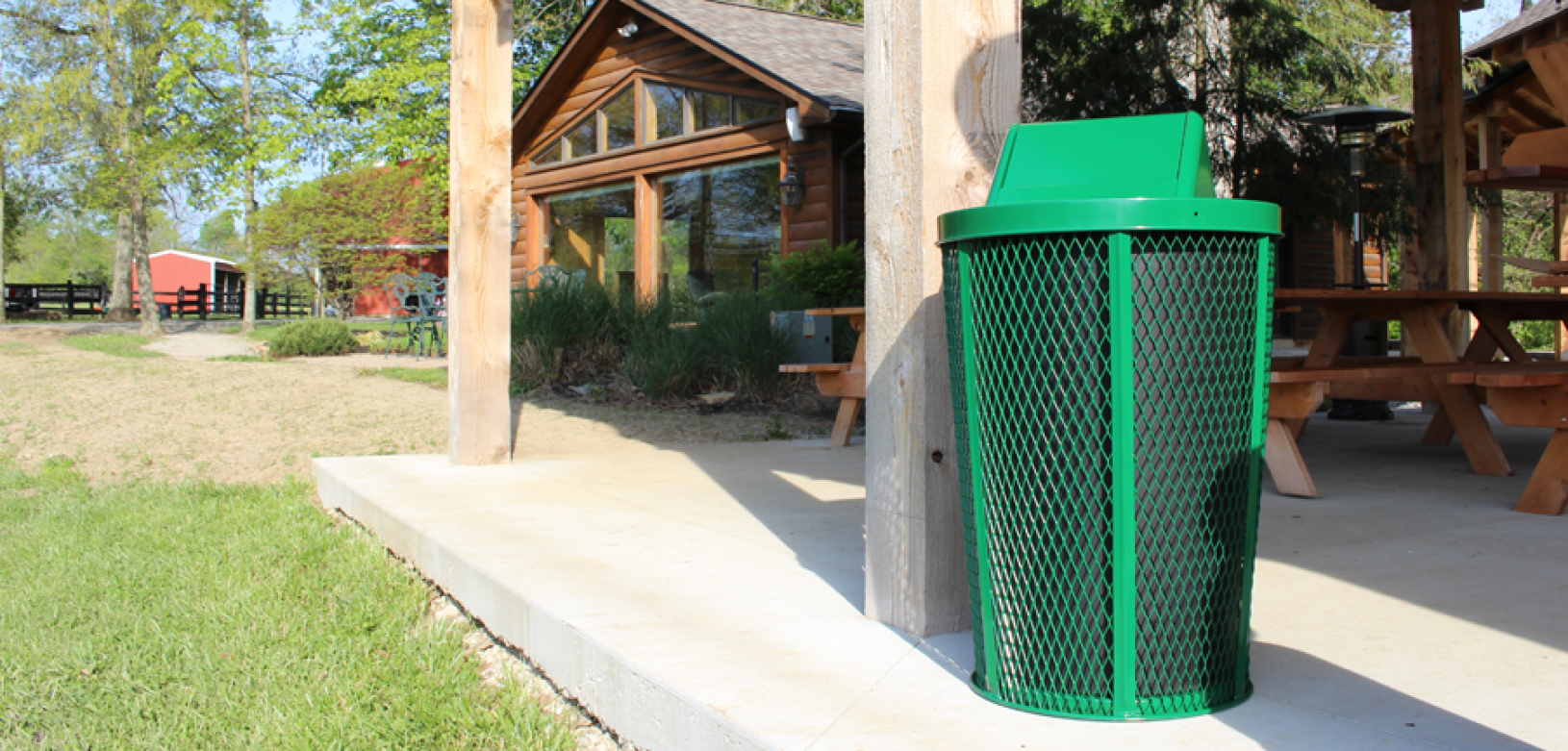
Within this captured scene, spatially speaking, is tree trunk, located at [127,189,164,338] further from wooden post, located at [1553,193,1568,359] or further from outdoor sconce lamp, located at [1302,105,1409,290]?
wooden post, located at [1553,193,1568,359]

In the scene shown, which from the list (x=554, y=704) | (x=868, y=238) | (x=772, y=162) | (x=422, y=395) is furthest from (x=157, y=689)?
(x=772, y=162)

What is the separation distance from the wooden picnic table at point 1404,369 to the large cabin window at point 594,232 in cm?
990

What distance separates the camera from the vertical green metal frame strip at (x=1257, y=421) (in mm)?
1693

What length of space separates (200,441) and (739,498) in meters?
3.63

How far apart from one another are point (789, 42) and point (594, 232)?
3.62 metres

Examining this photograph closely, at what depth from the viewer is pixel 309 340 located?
13570 millimetres

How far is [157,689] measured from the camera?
241 cm

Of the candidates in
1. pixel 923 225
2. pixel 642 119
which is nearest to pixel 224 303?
pixel 642 119

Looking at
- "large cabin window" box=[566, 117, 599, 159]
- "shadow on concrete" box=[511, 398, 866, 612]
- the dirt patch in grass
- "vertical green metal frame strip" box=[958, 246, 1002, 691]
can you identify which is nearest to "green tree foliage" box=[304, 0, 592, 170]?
"large cabin window" box=[566, 117, 599, 159]

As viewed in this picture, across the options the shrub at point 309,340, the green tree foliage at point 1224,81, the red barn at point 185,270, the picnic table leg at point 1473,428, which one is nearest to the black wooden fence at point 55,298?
the shrub at point 309,340

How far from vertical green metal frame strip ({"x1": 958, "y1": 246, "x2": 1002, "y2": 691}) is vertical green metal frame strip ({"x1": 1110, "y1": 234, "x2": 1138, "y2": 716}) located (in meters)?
0.20

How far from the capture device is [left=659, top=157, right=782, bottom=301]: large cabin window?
12.3 metres

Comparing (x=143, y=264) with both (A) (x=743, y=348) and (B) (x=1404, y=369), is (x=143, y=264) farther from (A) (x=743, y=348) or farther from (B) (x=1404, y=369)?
(B) (x=1404, y=369)

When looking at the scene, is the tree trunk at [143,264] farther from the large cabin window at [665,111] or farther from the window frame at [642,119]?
the large cabin window at [665,111]
